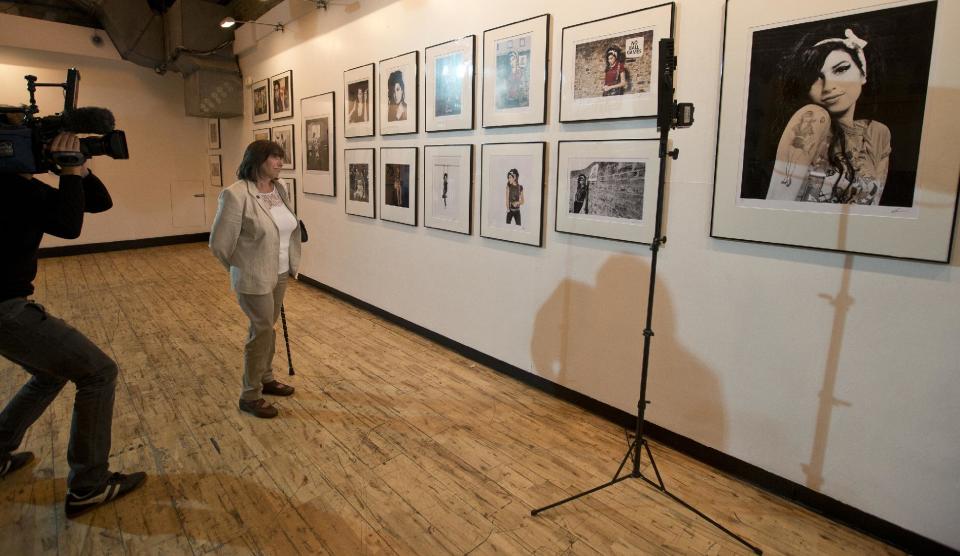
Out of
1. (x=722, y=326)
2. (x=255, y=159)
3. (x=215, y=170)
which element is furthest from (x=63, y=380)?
(x=215, y=170)

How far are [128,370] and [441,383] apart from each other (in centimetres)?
232

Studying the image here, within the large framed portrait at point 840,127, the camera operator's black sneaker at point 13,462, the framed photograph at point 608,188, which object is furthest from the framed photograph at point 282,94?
the large framed portrait at point 840,127

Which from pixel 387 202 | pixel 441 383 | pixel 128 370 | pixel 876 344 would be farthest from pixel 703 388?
pixel 128 370

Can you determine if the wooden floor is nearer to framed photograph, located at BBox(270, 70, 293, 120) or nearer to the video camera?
the video camera

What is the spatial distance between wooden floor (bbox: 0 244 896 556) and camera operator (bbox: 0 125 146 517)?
0.57ft

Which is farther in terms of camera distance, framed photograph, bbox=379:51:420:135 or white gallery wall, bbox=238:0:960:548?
framed photograph, bbox=379:51:420:135

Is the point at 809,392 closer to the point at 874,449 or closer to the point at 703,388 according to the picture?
Result: the point at 874,449

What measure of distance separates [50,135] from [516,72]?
2.57 metres

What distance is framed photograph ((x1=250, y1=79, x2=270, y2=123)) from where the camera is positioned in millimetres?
7238

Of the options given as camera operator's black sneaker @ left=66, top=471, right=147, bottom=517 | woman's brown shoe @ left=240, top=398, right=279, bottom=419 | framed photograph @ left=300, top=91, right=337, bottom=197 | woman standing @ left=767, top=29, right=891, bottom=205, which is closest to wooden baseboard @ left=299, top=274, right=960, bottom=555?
woman standing @ left=767, top=29, right=891, bottom=205

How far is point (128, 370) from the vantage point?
389 cm

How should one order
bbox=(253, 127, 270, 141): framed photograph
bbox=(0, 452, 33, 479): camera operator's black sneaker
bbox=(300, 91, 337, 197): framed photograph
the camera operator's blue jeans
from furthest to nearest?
bbox=(253, 127, 270, 141): framed photograph, bbox=(300, 91, 337, 197): framed photograph, bbox=(0, 452, 33, 479): camera operator's black sneaker, the camera operator's blue jeans

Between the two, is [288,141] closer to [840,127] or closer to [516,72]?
[516,72]

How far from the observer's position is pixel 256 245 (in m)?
2.97
